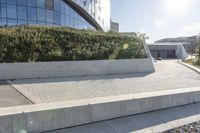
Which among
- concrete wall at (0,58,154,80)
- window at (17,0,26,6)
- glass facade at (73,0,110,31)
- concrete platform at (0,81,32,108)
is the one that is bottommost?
concrete platform at (0,81,32,108)

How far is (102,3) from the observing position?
40.8 meters

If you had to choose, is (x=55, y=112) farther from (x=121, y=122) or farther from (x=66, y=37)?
(x=66, y=37)

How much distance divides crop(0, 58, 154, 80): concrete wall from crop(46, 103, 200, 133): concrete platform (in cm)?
677

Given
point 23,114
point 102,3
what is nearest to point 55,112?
point 23,114

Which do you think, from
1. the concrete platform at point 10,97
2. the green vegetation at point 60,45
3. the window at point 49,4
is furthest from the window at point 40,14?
the concrete platform at point 10,97

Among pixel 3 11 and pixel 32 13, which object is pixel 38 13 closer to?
pixel 32 13

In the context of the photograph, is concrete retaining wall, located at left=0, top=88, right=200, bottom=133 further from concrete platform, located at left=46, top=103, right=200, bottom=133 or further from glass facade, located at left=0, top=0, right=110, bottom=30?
glass facade, located at left=0, top=0, right=110, bottom=30

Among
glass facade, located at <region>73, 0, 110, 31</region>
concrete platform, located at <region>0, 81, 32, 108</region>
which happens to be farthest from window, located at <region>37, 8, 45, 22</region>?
concrete platform, located at <region>0, 81, 32, 108</region>

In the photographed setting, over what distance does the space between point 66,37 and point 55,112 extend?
10.1m

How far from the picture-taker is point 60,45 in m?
13.6

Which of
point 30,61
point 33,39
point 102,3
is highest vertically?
point 102,3

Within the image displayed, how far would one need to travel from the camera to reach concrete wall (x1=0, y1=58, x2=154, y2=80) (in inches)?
417

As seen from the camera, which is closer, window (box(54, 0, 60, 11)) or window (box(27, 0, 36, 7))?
window (box(27, 0, 36, 7))

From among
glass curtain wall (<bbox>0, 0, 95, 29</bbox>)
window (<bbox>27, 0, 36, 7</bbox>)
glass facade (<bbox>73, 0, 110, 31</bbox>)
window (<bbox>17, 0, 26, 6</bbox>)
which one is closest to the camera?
glass curtain wall (<bbox>0, 0, 95, 29</bbox>)
